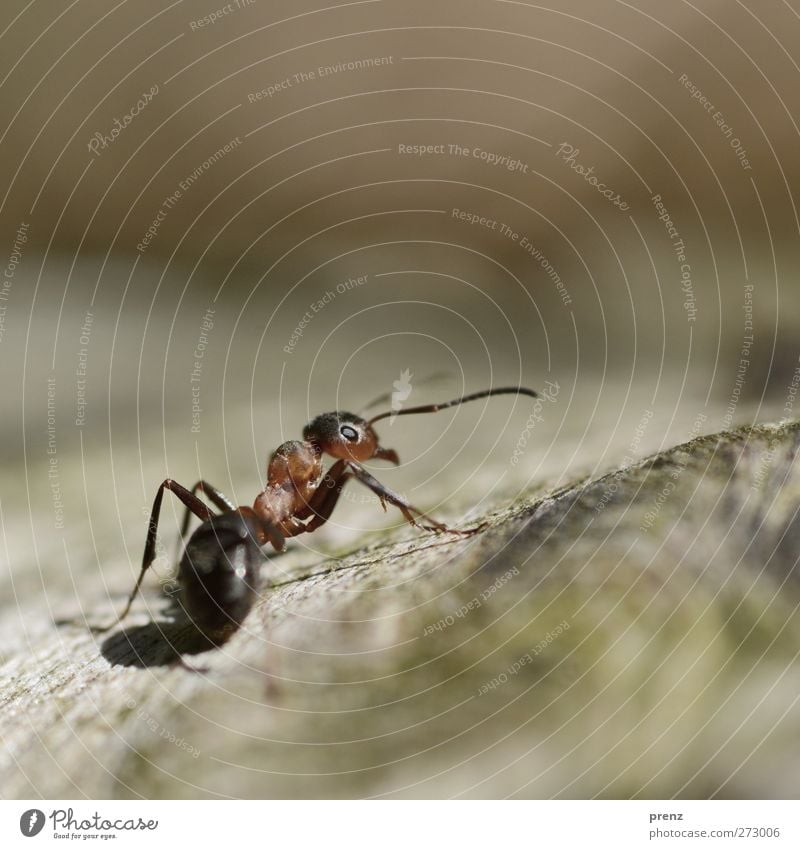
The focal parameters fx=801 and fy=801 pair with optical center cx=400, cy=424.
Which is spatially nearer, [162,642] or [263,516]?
[162,642]

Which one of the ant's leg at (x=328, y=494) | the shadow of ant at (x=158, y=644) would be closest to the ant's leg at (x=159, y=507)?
the shadow of ant at (x=158, y=644)

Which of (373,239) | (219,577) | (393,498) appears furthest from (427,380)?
(219,577)

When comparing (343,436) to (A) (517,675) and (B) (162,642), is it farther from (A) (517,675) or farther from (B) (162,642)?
(A) (517,675)

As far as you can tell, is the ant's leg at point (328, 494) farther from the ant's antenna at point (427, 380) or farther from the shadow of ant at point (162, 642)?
the ant's antenna at point (427, 380)

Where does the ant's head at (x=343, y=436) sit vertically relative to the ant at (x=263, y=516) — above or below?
above

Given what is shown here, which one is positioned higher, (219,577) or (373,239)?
(373,239)

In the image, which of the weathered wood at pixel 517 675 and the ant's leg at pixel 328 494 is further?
the ant's leg at pixel 328 494
